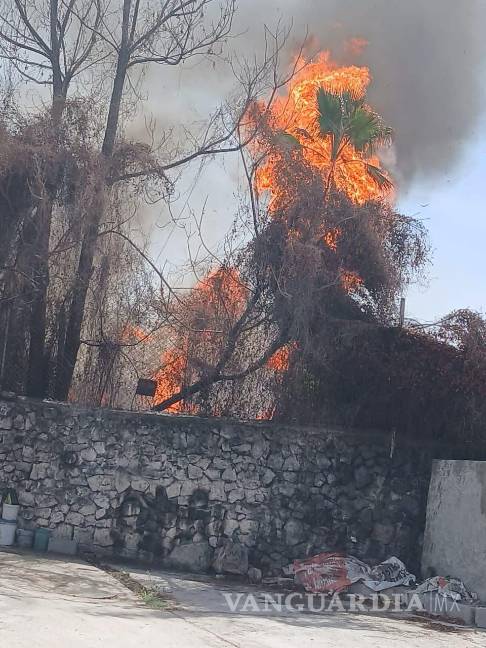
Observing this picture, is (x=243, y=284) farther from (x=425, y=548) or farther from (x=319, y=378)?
(x=425, y=548)

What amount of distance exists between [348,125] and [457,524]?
699 centimetres

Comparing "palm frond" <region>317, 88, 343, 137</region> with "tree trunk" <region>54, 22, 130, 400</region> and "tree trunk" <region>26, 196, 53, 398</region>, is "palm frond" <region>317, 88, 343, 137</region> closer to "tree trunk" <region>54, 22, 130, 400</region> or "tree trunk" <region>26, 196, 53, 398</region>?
"tree trunk" <region>54, 22, 130, 400</region>

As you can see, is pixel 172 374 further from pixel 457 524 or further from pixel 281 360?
pixel 457 524

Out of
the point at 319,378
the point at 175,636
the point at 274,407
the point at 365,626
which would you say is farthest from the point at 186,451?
the point at 175,636

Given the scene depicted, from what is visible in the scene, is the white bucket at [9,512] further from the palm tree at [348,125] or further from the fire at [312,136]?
the palm tree at [348,125]

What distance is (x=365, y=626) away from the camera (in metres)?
9.22

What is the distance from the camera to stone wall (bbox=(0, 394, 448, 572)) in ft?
41.2

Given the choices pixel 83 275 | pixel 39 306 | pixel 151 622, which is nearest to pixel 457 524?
pixel 151 622

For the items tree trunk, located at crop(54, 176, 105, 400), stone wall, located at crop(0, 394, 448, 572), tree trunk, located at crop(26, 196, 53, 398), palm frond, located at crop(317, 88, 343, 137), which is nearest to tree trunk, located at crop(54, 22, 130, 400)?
tree trunk, located at crop(54, 176, 105, 400)

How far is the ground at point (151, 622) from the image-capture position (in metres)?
7.03

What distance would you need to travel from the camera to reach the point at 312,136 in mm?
14695

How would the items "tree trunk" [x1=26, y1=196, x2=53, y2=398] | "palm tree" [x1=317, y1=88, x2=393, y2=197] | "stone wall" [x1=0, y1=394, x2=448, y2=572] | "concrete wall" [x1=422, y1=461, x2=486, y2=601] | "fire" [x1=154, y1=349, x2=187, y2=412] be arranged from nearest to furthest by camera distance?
"concrete wall" [x1=422, y1=461, x2=486, y2=601] < "stone wall" [x1=0, y1=394, x2=448, y2=572] < "tree trunk" [x1=26, y1=196, x2=53, y2=398] < "fire" [x1=154, y1=349, x2=187, y2=412] < "palm tree" [x1=317, y1=88, x2=393, y2=197]

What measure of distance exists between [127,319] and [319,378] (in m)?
3.36

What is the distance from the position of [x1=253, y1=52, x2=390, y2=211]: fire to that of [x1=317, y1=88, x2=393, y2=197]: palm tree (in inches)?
3.8
